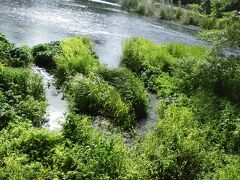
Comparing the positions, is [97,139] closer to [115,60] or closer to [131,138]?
[131,138]

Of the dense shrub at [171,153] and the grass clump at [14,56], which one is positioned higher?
the grass clump at [14,56]

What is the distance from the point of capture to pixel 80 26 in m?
27.7

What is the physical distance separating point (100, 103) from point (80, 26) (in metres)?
16.3

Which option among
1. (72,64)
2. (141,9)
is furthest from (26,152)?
(141,9)

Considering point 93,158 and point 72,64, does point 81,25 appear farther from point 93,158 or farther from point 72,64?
point 93,158

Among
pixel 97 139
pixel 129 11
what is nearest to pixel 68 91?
pixel 97 139

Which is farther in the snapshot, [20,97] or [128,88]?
[128,88]

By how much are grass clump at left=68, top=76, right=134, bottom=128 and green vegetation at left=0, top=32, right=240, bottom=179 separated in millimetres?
33

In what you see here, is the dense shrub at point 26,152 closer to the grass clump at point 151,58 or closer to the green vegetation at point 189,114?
the green vegetation at point 189,114

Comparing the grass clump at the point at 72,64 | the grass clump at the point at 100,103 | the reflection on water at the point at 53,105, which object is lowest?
the reflection on water at the point at 53,105

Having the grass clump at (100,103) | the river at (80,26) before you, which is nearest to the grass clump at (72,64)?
the river at (80,26)

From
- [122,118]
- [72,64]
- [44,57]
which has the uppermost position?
[72,64]

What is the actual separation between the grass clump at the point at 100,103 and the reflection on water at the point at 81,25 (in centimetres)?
681

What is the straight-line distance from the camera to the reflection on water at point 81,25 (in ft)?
74.1
